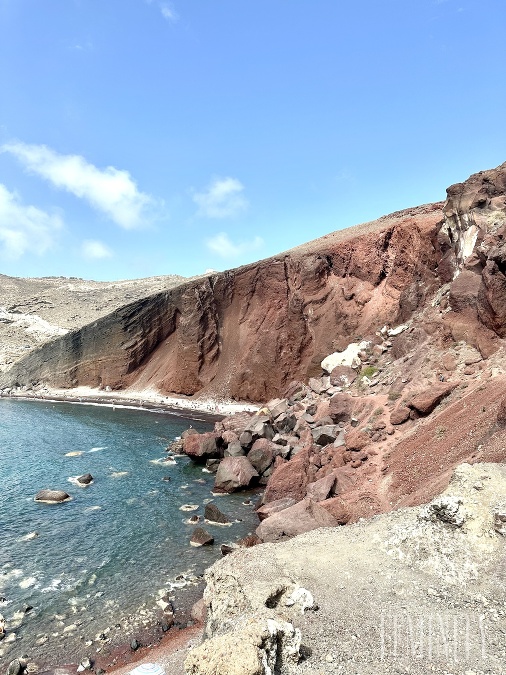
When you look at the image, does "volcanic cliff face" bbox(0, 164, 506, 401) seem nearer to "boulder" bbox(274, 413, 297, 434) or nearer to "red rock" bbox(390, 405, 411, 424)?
"red rock" bbox(390, 405, 411, 424)

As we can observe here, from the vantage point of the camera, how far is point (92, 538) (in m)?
22.1

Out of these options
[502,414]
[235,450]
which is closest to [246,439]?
[235,450]

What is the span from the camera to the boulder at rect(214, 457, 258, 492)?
29016 mm

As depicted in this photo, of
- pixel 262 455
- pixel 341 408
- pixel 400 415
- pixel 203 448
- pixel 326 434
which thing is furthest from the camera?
pixel 203 448

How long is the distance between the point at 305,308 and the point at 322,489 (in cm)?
3521

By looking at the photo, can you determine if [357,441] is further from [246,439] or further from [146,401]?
[146,401]

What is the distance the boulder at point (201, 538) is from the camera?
21109 mm

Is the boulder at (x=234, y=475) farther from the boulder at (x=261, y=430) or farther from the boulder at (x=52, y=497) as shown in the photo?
the boulder at (x=52, y=497)

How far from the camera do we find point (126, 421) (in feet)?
178

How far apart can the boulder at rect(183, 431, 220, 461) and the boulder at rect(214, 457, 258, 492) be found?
550cm

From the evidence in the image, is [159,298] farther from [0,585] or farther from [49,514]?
[0,585]

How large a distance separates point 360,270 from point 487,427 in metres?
36.8

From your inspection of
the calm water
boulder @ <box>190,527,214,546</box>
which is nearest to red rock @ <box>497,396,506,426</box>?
the calm water

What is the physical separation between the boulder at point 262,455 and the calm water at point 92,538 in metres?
3.32
